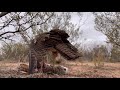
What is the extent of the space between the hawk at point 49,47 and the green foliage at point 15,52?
0.57 metres

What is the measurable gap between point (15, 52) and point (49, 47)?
1199 mm

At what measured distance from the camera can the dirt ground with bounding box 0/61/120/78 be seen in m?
3.28

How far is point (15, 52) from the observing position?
13.8ft

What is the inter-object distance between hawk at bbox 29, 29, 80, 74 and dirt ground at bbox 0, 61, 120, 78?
0.62 ft

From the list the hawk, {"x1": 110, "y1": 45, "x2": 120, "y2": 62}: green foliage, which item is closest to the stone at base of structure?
the hawk

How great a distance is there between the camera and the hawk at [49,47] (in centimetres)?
289

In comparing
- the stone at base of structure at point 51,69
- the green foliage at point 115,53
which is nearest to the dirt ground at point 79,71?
the stone at base of structure at point 51,69

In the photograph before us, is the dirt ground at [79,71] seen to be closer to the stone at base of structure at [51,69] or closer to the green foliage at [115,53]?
the stone at base of structure at [51,69]

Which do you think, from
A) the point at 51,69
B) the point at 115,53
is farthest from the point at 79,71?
the point at 115,53

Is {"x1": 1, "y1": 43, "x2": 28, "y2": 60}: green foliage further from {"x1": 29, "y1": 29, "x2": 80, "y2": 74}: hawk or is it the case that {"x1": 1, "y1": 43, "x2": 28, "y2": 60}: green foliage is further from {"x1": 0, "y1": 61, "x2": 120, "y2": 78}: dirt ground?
{"x1": 29, "y1": 29, "x2": 80, "y2": 74}: hawk
